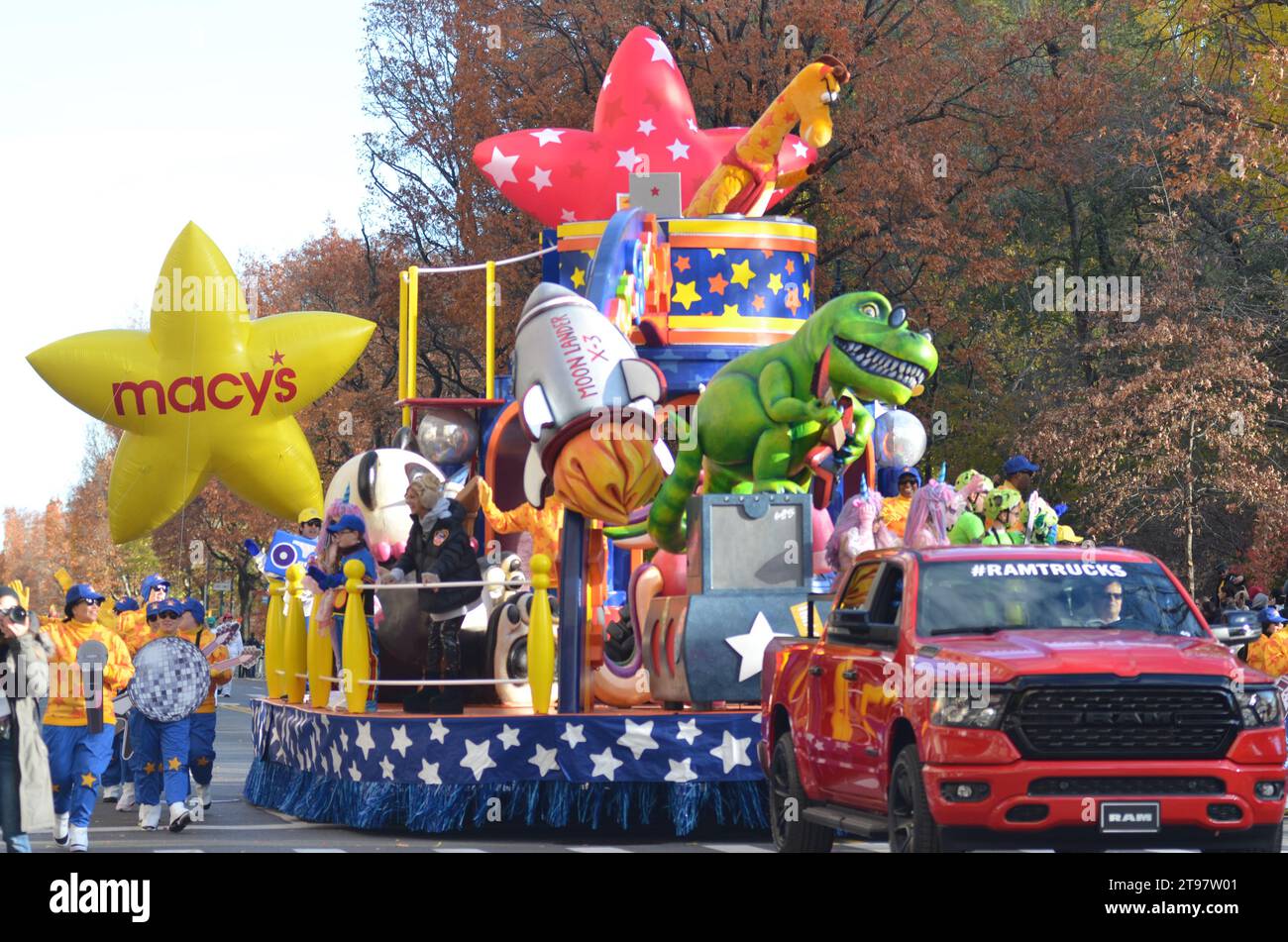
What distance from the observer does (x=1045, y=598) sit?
1202 centimetres

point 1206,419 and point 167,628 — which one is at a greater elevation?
point 1206,419

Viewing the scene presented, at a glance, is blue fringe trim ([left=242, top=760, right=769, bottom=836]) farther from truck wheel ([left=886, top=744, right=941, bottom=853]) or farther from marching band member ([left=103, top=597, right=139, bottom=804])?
marching band member ([left=103, top=597, right=139, bottom=804])

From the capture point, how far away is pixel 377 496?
24500mm

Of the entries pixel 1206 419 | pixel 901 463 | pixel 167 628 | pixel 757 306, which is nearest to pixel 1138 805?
pixel 167 628

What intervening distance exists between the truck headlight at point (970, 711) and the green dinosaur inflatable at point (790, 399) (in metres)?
5.60

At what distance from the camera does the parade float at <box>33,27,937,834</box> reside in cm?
1614

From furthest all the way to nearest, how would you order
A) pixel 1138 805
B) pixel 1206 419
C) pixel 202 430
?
pixel 1206 419 → pixel 202 430 → pixel 1138 805

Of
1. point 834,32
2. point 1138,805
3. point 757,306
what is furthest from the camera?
point 834,32

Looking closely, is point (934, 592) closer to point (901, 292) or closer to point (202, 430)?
point (202, 430)

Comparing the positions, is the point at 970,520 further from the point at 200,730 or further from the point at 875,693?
the point at 875,693

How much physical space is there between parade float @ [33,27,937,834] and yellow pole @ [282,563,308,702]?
3 cm

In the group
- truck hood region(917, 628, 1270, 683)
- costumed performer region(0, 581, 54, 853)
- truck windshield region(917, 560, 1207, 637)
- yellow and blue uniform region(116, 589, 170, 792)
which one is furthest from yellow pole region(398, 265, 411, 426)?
truck hood region(917, 628, 1270, 683)

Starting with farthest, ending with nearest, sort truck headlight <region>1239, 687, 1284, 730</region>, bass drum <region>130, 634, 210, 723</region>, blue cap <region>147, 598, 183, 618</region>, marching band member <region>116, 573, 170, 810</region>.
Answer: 1. marching band member <region>116, 573, 170, 810</region>
2. blue cap <region>147, 598, 183, 618</region>
3. bass drum <region>130, 634, 210, 723</region>
4. truck headlight <region>1239, 687, 1284, 730</region>
